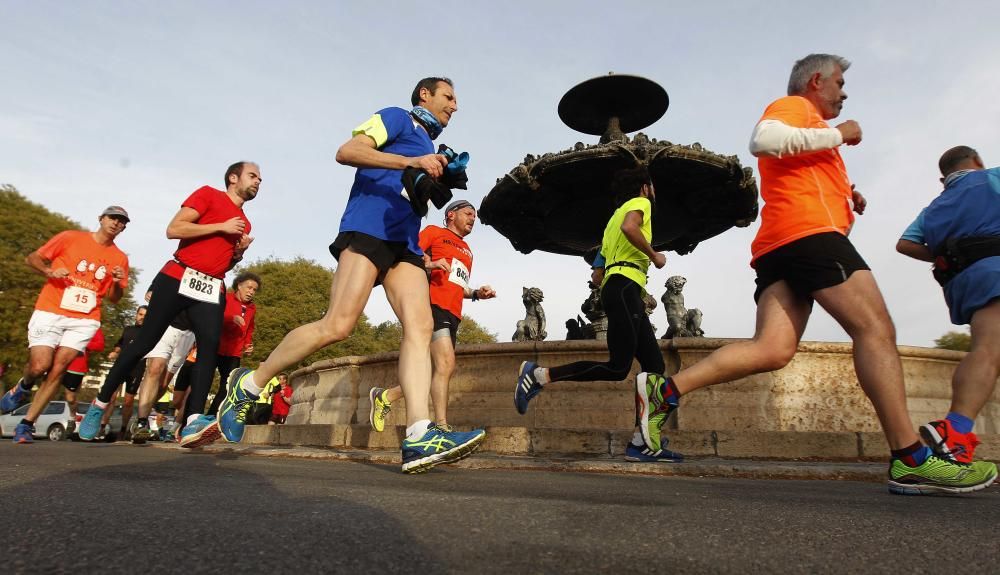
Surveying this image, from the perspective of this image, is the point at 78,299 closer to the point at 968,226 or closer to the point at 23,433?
the point at 23,433

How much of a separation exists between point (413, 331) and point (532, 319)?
7.29 meters

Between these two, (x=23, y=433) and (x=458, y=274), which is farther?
(x=458, y=274)

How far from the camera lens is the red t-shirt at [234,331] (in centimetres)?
795

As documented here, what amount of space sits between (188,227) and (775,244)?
14.5ft

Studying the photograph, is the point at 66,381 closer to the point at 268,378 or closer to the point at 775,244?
the point at 268,378

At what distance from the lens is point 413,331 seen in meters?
3.68

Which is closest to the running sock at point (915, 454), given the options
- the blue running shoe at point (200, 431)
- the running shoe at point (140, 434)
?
the blue running shoe at point (200, 431)

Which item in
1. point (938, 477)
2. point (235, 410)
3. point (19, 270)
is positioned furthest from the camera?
point (19, 270)

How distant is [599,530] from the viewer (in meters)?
1.61

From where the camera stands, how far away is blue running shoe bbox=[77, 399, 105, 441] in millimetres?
6039

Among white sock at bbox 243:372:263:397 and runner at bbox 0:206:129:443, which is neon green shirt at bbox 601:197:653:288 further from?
runner at bbox 0:206:129:443

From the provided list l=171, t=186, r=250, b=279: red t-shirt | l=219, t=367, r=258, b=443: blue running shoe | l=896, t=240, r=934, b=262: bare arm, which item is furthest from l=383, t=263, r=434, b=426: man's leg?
l=896, t=240, r=934, b=262: bare arm

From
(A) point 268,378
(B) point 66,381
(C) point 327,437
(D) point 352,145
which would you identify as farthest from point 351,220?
(B) point 66,381

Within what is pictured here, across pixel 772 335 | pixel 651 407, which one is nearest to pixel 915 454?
pixel 772 335
